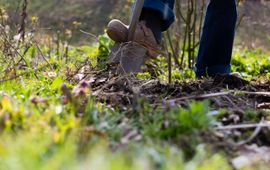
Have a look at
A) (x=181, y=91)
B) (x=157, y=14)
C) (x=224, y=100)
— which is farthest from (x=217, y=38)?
(x=224, y=100)

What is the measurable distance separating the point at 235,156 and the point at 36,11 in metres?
11.5

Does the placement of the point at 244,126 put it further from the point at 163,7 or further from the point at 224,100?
the point at 163,7

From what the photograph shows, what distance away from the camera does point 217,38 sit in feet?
11.7

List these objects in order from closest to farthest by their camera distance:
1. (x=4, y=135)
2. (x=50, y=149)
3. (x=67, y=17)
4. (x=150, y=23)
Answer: (x=50, y=149) < (x=4, y=135) < (x=150, y=23) < (x=67, y=17)

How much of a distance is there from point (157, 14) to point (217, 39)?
55 centimetres

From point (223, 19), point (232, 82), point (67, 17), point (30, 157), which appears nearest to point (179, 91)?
point (232, 82)

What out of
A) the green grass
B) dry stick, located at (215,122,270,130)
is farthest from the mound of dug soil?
dry stick, located at (215,122,270,130)

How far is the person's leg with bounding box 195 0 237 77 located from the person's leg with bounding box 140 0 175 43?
0.37 metres

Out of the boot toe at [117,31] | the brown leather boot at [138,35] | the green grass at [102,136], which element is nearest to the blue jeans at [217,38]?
the brown leather boot at [138,35]

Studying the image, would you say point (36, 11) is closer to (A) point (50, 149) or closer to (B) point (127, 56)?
(B) point (127, 56)

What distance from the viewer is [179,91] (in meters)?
2.58

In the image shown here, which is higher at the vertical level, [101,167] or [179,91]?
[101,167]

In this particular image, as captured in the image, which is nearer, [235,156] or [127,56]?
[235,156]

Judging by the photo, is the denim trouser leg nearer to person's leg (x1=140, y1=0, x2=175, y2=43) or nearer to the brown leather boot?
person's leg (x1=140, y1=0, x2=175, y2=43)
